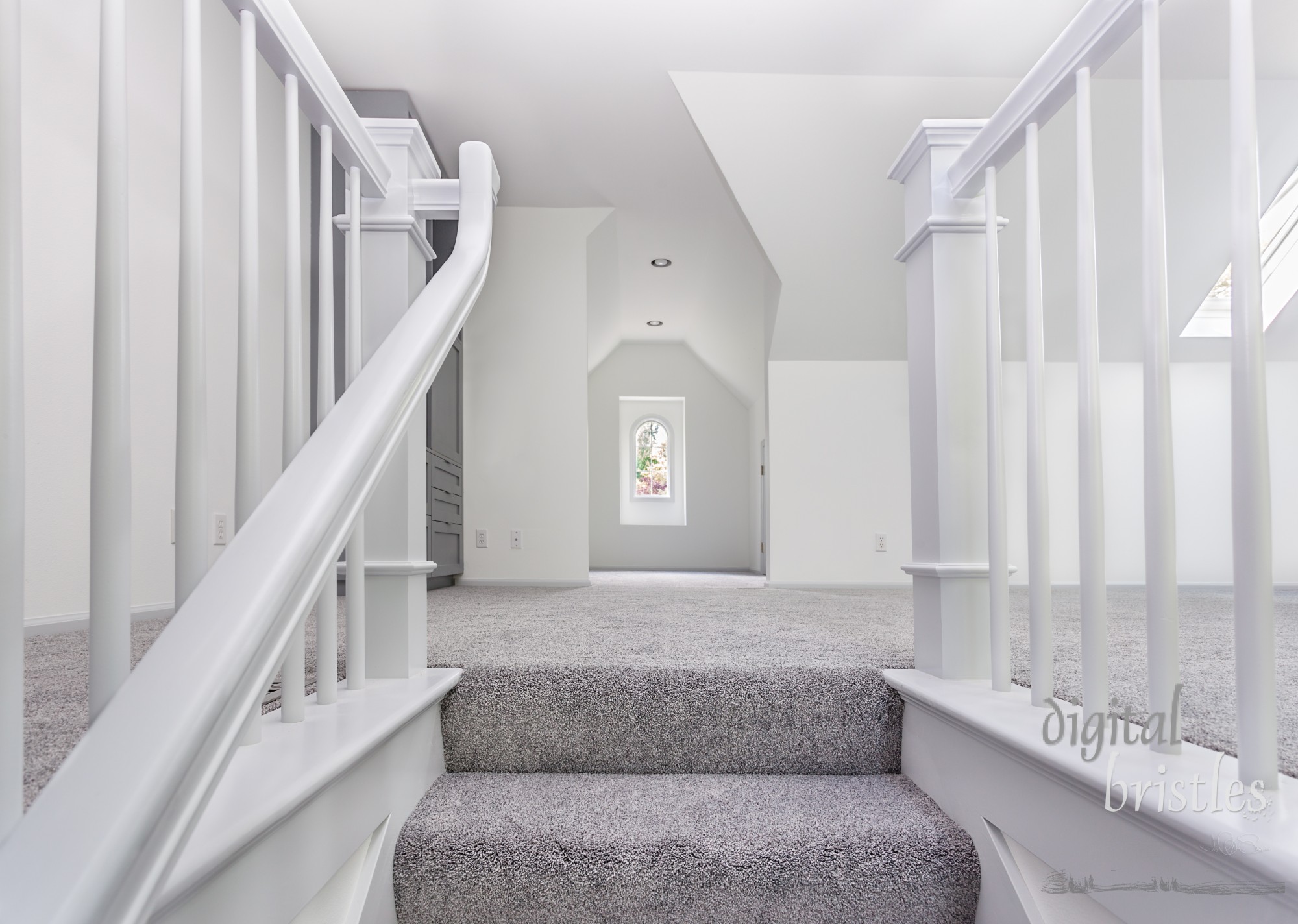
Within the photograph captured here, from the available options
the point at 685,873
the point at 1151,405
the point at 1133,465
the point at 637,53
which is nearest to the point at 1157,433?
the point at 1151,405

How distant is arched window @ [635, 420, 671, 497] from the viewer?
25.0ft

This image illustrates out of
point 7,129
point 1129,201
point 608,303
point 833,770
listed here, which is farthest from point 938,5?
point 608,303

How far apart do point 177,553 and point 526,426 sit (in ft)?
11.8

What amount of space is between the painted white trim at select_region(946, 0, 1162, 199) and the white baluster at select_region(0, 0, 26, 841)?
0.89 metres

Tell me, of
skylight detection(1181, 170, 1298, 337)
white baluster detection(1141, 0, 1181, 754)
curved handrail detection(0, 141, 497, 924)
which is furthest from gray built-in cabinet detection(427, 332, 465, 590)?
skylight detection(1181, 170, 1298, 337)

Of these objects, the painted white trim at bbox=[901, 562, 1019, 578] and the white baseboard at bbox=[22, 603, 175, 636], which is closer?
the painted white trim at bbox=[901, 562, 1019, 578]

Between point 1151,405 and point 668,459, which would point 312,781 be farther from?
point 668,459

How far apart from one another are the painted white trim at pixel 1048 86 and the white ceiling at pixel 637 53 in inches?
73.9

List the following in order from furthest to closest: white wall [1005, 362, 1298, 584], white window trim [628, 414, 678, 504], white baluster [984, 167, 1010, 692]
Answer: white window trim [628, 414, 678, 504] → white wall [1005, 362, 1298, 584] → white baluster [984, 167, 1010, 692]

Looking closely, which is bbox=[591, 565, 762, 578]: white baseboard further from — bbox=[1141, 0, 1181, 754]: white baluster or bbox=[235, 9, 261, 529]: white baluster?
bbox=[235, 9, 261, 529]: white baluster

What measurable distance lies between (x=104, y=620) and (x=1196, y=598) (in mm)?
3476

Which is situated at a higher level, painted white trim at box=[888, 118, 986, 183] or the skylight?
the skylight

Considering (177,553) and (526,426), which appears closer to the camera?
(177,553)

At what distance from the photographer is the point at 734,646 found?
4.99 ft
